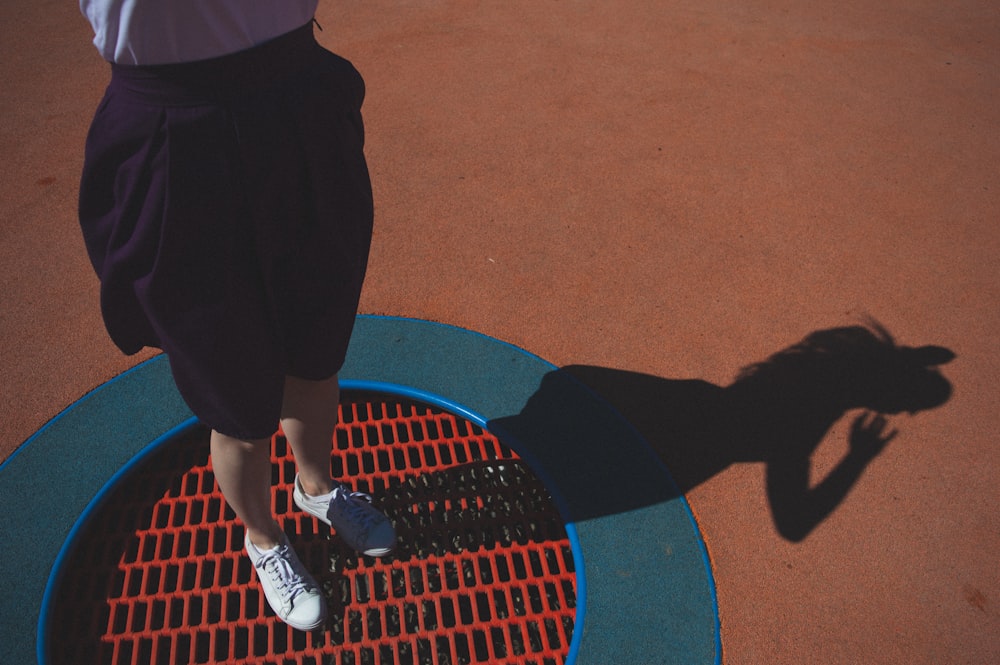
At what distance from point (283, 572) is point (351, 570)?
0.18 m

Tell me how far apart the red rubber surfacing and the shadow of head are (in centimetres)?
93

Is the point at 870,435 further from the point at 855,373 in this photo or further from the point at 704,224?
the point at 704,224

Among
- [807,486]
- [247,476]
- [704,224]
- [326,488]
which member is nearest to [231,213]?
[247,476]

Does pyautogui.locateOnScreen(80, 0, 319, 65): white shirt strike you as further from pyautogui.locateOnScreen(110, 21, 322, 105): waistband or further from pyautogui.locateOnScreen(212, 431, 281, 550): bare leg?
pyautogui.locateOnScreen(212, 431, 281, 550): bare leg

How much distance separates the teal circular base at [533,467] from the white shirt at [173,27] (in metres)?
1.26

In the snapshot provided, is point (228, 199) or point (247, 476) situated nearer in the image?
point (228, 199)

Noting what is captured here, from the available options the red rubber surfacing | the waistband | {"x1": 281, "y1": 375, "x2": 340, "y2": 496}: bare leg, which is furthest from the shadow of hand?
the waistband

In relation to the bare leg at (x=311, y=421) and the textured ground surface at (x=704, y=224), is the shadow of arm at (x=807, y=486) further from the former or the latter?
the bare leg at (x=311, y=421)

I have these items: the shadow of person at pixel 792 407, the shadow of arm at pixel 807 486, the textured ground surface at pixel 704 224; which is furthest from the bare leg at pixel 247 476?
the shadow of arm at pixel 807 486

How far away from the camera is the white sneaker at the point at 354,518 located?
1.71 m

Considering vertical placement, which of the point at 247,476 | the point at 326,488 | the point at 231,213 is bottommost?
the point at 326,488

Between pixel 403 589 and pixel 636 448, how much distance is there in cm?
77

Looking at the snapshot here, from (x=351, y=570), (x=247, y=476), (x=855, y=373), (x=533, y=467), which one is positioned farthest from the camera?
(x=855, y=373)

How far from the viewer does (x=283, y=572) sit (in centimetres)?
160
